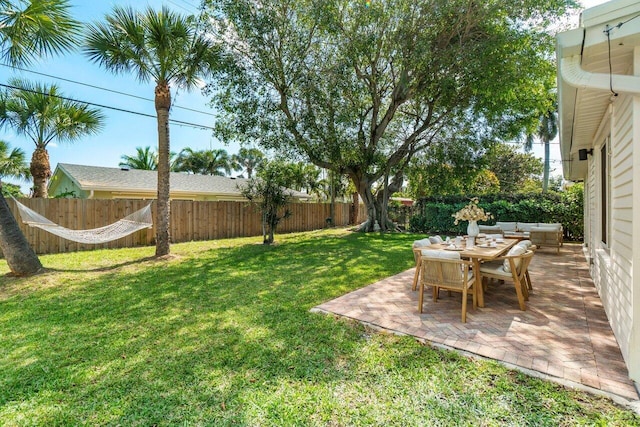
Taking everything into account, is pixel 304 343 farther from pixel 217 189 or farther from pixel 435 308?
pixel 217 189

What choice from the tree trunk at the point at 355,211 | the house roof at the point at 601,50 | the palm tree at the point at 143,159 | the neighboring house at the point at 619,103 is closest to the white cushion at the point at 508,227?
the neighboring house at the point at 619,103

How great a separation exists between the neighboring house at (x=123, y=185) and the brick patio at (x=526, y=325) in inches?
311

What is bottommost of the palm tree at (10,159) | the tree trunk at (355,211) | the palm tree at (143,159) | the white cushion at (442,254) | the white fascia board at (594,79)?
the white cushion at (442,254)

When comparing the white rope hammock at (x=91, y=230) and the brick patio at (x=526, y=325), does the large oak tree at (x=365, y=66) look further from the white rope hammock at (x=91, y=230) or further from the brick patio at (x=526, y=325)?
the brick patio at (x=526, y=325)

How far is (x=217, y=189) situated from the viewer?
16109mm

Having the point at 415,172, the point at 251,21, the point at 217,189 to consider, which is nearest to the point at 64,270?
the point at 251,21

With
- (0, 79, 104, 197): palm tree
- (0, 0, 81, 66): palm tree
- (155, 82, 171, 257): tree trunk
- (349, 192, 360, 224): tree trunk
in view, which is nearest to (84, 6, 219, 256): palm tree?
(155, 82, 171, 257): tree trunk

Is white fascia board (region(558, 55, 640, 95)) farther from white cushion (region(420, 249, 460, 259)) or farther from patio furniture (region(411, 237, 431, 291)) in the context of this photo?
patio furniture (region(411, 237, 431, 291))

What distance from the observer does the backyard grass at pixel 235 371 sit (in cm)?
197

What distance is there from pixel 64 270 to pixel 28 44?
4.15 m

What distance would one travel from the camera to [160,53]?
6.95m

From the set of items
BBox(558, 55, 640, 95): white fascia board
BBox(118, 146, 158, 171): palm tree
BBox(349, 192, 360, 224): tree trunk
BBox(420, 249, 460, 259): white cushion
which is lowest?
BBox(420, 249, 460, 259): white cushion

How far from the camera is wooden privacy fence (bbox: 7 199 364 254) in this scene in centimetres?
817

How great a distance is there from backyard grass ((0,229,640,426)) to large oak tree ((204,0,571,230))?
7.60 meters
